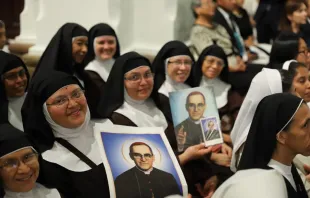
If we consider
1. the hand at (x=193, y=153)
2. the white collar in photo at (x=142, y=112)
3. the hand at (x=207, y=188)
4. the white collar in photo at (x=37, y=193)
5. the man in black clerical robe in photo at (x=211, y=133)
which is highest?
the white collar in photo at (x=142, y=112)

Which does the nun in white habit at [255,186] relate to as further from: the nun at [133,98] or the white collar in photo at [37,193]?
the nun at [133,98]

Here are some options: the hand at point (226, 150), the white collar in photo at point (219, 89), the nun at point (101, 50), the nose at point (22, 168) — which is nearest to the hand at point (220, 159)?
the hand at point (226, 150)

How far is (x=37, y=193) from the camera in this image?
2355mm

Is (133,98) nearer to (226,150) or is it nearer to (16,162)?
(226,150)

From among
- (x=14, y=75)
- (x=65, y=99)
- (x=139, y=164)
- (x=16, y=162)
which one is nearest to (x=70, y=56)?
(x=14, y=75)

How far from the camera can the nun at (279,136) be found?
224 centimetres

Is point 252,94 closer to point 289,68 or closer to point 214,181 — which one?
point 289,68

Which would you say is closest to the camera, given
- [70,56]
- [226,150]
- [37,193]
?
[37,193]

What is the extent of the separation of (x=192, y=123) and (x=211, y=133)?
0.14 metres

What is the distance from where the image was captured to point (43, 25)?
5719 mm

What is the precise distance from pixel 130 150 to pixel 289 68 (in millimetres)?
1367

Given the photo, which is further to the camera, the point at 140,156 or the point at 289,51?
the point at 289,51

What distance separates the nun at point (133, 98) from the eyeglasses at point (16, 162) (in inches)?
39.8

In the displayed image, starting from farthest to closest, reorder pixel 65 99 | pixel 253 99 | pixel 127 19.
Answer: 1. pixel 127 19
2. pixel 253 99
3. pixel 65 99
